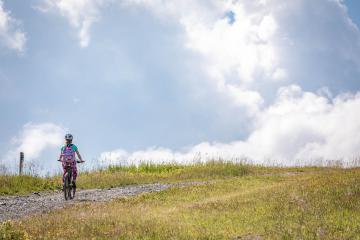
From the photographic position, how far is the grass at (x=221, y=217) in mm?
13682

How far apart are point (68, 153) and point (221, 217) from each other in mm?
9002

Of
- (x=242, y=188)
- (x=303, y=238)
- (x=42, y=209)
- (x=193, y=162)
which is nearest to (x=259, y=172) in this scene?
(x=193, y=162)

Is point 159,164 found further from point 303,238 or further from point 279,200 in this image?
point 303,238

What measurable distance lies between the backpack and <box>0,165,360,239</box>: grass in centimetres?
288

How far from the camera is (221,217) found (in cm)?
1612

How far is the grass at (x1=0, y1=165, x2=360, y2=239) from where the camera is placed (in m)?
13.7

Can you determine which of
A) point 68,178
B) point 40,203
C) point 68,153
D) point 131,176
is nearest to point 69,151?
point 68,153

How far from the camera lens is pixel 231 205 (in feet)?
60.0

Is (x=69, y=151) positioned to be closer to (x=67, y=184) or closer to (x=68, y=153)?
(x=68, y=153)

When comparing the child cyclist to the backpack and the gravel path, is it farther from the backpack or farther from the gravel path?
the gravel path

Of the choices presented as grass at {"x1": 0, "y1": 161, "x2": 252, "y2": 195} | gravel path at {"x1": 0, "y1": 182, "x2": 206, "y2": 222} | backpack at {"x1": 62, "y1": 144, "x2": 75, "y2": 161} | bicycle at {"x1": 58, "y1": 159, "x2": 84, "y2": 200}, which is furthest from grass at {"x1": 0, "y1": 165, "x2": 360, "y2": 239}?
grass at {"x1": 0, "y1": 161, "x2": 252, "y2": 195}

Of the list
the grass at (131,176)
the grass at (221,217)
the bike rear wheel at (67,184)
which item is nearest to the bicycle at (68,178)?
the bike rear wheel at (67,184)

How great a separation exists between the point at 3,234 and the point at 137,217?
174 inches

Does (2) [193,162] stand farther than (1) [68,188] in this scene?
Yes
